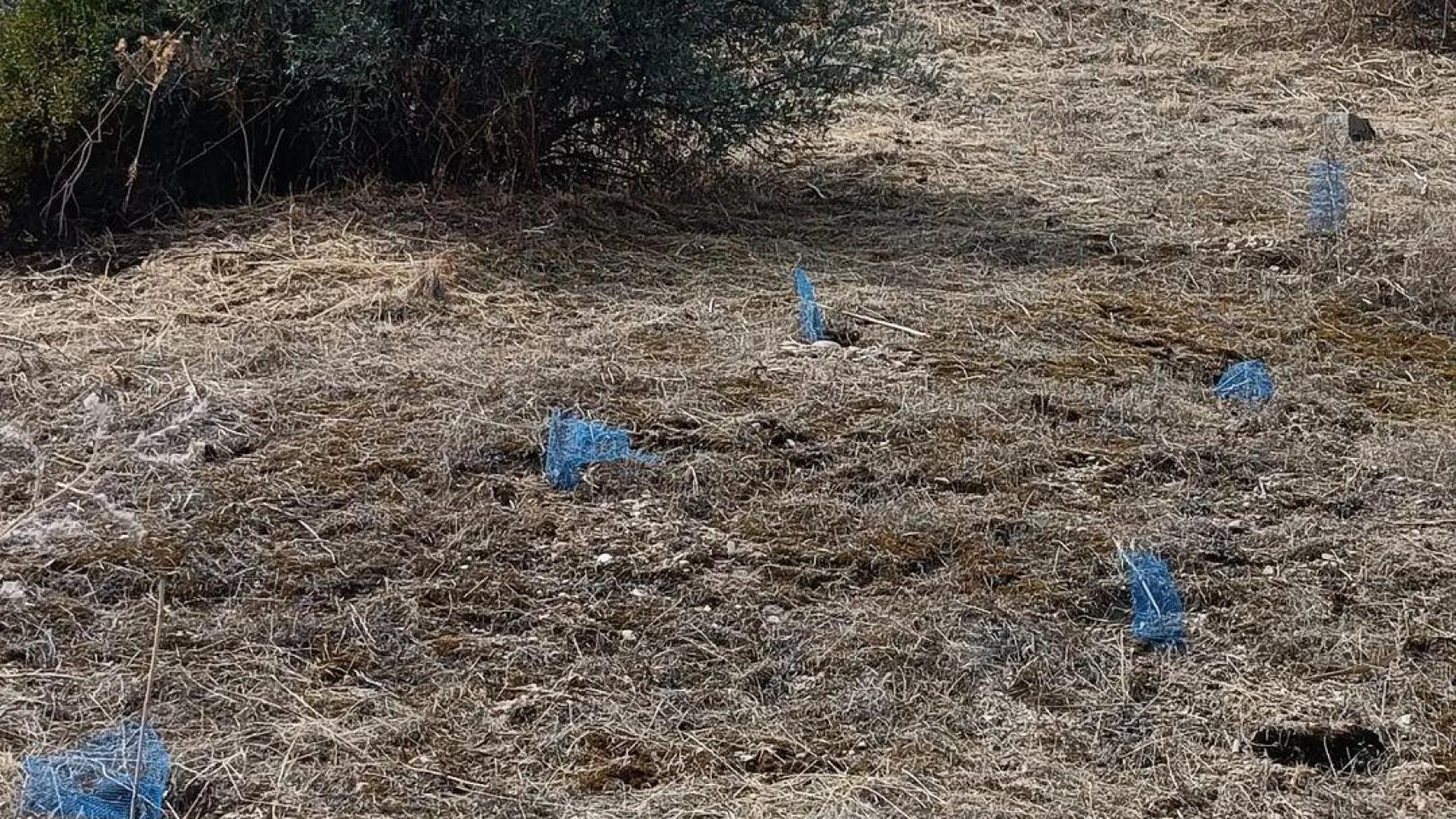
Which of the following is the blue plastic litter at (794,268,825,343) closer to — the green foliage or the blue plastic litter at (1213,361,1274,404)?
the blue plastic litter at (1213,361,1274,404)

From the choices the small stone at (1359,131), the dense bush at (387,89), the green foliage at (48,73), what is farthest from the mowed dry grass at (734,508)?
the small stone at (1359,131)

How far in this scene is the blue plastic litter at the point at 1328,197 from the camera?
15.9 ft

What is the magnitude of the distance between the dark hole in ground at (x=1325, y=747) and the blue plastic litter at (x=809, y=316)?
1.64 metres

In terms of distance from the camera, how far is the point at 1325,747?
255 cm

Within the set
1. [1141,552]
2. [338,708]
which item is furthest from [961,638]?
[338,708]

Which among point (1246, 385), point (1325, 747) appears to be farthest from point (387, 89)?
point (1325, 747)

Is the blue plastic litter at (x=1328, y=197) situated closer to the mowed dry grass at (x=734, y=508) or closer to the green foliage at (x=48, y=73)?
Answer: the mowed dry grass at (x=734, y=508)

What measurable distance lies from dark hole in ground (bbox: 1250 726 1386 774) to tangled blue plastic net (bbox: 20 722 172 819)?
153 cm

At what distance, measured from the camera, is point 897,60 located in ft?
16.9

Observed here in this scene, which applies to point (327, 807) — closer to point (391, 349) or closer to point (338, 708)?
point (338, 708)

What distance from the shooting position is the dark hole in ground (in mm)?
2518

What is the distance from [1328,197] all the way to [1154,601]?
251cm

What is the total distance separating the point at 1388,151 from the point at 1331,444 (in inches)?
104

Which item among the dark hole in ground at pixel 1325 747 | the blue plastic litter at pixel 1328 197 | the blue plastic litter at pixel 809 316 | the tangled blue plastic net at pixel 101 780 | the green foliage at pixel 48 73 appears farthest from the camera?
the blue plastic litter at pixel 1328 197
